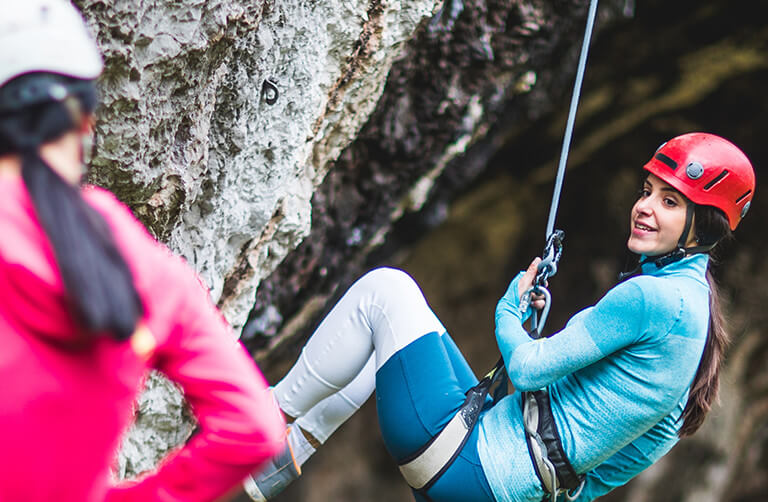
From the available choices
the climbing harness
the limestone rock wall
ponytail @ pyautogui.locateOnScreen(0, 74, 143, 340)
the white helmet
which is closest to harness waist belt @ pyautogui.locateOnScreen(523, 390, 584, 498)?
the climbing harness

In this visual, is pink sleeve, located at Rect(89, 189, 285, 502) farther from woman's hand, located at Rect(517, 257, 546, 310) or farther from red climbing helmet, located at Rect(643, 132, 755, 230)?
red climbing helmet, located at Rect(643, 132, 755, 230)

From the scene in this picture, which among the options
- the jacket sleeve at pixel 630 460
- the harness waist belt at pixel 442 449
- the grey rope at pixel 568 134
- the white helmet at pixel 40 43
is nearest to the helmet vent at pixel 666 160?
the grey rope at pixel 568 134

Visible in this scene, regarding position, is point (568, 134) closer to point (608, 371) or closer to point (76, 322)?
point (608, 371)

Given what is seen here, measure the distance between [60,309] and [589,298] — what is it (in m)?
5.64

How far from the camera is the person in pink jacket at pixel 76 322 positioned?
0.94 meters

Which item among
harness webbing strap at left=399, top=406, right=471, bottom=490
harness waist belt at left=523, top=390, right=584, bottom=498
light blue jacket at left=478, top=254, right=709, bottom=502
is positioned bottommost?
harness webbing strap at left=399, top=406, right=471, bottom=490

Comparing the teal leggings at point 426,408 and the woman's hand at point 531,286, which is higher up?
the woman's hand at point 531,286

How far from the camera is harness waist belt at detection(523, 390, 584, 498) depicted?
2.00 meters

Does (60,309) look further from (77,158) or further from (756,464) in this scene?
(756,464)

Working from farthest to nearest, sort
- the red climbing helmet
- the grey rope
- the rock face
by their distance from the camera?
1. the grey rope
2. the red climbing helmet
3. the rock face

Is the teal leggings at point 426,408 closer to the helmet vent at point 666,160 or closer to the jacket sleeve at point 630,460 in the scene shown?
the jacket sleeve at point 630,460

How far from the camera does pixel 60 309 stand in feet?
3.08

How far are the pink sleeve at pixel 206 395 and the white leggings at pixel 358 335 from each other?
1.04 meters

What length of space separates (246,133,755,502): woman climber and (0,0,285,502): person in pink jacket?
1.00 metres
